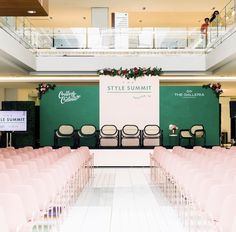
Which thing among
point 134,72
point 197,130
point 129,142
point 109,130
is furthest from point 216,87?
point 109,130

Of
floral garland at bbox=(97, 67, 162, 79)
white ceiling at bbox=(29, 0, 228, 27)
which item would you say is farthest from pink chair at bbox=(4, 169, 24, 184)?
white ceiling at bbox=(29, 0, 228, 27)

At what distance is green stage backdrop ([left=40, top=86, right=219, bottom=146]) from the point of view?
1839cm

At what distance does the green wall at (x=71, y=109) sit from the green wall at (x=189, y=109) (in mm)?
2559

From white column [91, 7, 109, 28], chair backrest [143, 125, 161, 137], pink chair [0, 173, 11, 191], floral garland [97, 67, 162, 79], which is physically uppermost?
white column [91, 7, 109, 28]

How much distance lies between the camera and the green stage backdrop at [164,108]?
60.3 feet

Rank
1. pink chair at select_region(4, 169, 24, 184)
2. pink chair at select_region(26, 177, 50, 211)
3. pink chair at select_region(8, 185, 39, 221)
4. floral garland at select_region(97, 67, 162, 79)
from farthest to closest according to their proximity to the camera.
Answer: floral garland at select_region(97, 67, 162, 79) → pink chair at select_region(4, 169, 24, 184) → pink chair at select_region(26, 177, 50, 211) → pink chair at select_region(8, 185, 39, 221)

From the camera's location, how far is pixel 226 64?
51.8 ft

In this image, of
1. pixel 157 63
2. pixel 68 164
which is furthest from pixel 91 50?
pixel 68 164

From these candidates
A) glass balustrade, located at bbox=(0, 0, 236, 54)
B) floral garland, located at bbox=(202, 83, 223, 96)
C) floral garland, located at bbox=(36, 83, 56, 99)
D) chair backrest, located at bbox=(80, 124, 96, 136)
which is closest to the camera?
glass balustrade, located at bbox=(0, 0, 236, 54)

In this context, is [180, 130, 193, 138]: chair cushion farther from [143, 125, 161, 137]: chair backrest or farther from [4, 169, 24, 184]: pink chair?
[4, 169, 24, 184]: pink chair

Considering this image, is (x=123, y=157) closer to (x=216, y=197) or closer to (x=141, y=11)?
(x=141, y=11)

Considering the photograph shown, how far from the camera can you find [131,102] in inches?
685

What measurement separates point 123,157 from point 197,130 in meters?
3.25

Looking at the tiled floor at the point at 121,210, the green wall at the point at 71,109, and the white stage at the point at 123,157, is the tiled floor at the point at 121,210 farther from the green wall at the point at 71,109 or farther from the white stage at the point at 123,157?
the green wall at the point at 71,109
